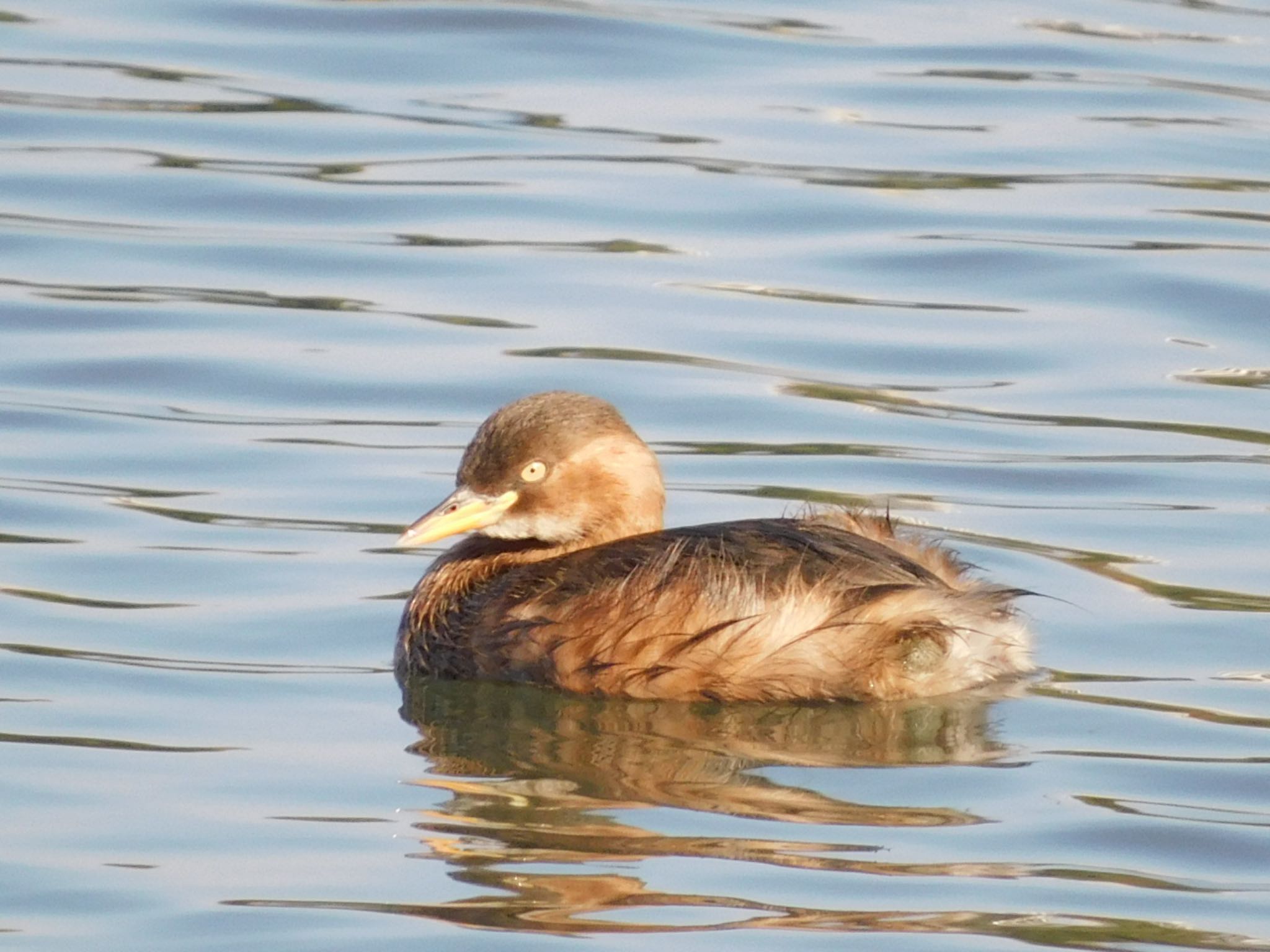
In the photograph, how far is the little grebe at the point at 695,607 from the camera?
654cm

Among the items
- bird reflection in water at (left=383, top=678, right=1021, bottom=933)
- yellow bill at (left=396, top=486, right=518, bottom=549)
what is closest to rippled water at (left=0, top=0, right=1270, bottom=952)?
bird reflection in water at (left=383, top=678, right=1021, bottom=933)

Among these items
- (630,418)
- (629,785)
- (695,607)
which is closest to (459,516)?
(695,607)

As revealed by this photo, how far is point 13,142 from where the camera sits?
1255 centimetres

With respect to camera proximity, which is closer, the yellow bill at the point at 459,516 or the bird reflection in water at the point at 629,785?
the bird reflection in water at the point at 629,785

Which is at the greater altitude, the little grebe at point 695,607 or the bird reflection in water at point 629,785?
the little grebe at point 695,607

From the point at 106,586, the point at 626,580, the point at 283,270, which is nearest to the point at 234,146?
the point at 283,270

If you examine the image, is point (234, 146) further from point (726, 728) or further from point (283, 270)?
point (726, 728)

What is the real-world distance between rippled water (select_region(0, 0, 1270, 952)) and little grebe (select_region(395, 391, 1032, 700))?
4.4 inches

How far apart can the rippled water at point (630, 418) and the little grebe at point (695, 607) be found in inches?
4.4

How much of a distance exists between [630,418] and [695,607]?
2679 millimetres

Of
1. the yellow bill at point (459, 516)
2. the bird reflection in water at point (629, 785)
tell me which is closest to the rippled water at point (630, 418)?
the bird reflection in water at point (629, 785)

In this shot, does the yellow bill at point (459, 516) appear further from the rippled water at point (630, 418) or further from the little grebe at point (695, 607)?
the rippled water at point (630, 418)

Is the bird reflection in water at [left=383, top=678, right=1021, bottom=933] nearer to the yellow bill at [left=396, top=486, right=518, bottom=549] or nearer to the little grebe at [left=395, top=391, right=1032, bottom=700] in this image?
the little grebe at [left=395, top=391, right=1032, bottom=700]

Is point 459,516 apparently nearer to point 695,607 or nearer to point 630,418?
point 695,607
